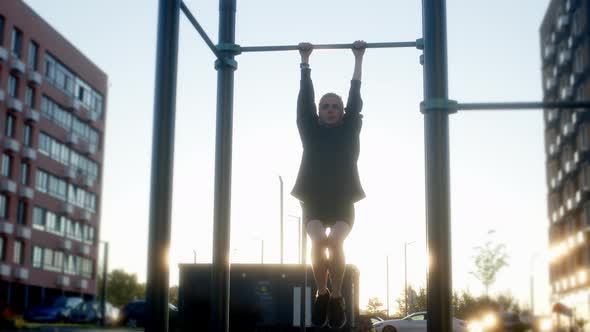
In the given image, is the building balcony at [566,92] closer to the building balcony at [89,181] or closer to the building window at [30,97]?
the building window at [30,97]

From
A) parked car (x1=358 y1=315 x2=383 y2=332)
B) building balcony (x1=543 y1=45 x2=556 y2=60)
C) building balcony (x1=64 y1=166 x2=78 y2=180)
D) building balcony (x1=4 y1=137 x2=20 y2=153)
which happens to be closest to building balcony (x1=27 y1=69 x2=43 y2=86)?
building balcony (x1=4 y1=137 x2=20 y2=153)

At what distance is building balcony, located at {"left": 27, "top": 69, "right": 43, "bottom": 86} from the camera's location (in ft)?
184

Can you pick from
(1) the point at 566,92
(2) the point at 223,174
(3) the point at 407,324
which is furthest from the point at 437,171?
(1) the point at 566,92

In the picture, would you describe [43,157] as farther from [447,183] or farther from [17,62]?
[447,183]

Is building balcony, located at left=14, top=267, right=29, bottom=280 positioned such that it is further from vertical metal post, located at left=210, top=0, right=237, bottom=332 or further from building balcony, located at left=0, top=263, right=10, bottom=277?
vertical metal post, located at left=210, top=0, right=237, bottom=332

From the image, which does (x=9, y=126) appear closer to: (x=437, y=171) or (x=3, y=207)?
(x=3, y=207)

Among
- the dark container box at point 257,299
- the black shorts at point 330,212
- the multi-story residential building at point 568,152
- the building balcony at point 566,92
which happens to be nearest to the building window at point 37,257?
the multi-story residential building at point 568,152

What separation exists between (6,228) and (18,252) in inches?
106

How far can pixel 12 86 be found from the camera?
54156 mm

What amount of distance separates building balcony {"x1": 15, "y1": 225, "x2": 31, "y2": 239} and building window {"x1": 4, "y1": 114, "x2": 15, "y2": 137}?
5792 mm

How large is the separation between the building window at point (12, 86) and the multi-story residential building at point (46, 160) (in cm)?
6

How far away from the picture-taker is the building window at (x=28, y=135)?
5634 cm

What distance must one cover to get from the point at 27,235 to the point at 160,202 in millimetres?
52717

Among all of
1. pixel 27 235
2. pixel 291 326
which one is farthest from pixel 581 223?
pixel 291 326
